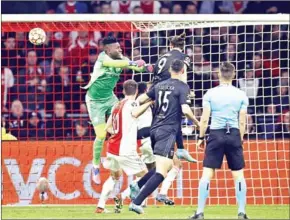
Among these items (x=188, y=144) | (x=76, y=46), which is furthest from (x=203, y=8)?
(x=188, y=144)

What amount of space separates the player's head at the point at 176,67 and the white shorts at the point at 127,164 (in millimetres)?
1944

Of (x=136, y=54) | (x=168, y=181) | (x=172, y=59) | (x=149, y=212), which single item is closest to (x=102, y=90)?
(x=172, y=59)

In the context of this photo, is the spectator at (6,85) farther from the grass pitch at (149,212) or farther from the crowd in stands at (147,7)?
the grass pitch at (149,212)

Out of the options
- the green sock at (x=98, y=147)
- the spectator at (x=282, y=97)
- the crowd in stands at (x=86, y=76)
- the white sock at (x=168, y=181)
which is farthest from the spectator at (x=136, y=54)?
the white sock at (x=168, y=181)

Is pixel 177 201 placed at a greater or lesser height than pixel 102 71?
lesser

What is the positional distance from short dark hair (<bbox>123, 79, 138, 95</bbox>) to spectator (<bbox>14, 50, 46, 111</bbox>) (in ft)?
18.1

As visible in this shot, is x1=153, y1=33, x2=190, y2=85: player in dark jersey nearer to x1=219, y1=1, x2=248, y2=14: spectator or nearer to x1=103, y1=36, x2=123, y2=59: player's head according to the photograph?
x1=103, y1=36, x2=123, y2=59: player's head

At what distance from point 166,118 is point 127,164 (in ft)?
5.37

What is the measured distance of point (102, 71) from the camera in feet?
62.3

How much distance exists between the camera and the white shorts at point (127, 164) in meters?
18.0

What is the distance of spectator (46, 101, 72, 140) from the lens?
22.8 metres

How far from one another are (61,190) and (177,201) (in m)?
1.96

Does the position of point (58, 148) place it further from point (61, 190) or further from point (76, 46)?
point (76, 46)

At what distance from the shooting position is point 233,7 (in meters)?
26.5
